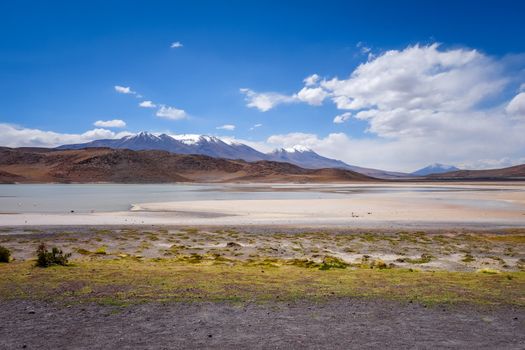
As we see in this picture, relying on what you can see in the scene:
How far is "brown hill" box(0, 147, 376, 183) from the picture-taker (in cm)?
15350

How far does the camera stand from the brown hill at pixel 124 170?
154 metres

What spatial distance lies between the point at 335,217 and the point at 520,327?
917 inches

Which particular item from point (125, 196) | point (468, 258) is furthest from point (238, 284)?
point (125, 196)

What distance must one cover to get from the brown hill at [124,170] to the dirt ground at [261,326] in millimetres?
147848

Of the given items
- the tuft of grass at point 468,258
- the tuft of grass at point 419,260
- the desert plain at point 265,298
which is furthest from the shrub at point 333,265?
the tuft of grass at point 468,258

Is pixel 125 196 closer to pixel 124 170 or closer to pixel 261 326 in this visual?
pixel 261 326

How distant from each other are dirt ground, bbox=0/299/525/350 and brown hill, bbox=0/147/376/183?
485ft

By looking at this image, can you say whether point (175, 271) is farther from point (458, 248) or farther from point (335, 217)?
point (335, 217)

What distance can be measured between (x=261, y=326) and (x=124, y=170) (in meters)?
165

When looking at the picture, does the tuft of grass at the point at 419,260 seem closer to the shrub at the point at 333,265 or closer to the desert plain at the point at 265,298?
the desert plain at the point at 265,298

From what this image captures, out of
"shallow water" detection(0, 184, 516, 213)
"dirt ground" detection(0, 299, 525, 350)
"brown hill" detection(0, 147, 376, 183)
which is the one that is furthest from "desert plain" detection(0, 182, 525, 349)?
"brown hill" detection(0, 147, 376, 183)

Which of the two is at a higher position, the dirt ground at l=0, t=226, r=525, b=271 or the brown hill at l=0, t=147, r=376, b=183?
the brown hill at l=0, t=147, r=376, b=183

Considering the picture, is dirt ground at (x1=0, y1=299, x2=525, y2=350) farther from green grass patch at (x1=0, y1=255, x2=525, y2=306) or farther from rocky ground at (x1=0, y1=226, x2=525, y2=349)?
green grass patch at (x1=0, y1=255, x2=525, y2=306)

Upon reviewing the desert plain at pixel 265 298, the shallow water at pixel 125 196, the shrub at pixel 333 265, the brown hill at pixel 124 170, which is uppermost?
the brown hill at pixel 124 170
